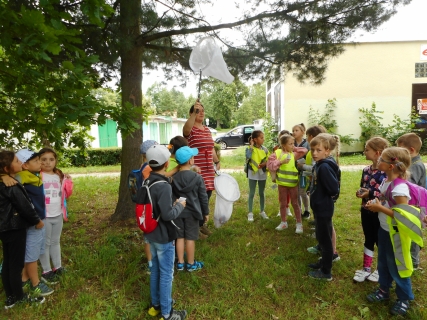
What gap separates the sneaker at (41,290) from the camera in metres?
2.86

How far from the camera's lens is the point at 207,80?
19.4ft

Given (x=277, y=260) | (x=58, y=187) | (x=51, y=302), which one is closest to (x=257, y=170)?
(x=277, y=260)

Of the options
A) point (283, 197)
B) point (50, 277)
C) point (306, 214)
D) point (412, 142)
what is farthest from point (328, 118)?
point (50, 277)

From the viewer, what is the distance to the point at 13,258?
2.68 meters

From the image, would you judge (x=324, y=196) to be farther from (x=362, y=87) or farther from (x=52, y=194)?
(x=362, y=87)

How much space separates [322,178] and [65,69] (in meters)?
2.64

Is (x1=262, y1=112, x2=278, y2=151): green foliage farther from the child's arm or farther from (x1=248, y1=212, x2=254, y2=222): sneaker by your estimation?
the child's arm

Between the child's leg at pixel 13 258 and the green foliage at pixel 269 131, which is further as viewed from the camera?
the green foliage at pixel 269 131

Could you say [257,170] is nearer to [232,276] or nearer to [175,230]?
[232,276]

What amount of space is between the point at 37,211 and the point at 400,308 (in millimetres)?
3406

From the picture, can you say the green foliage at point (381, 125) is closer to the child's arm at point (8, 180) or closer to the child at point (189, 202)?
the child at point (189, 202)

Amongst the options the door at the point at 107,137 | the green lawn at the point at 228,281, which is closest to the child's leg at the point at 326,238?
the green lawn at the point at 228,281

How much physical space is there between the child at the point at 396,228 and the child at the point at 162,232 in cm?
171

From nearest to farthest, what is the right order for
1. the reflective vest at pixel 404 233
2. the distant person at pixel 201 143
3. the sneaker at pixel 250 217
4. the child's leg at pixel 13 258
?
the reflective vest at pixel 404 233
the child's leg at pixel 13 258
the distant person at pixel 201 143
the sneaker at pixel 250 217
